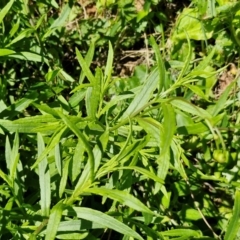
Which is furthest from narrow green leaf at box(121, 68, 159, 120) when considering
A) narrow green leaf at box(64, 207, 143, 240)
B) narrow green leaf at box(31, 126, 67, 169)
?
narrow green leaf at box(64, 207, 143, 240)

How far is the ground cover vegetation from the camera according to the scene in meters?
1.44

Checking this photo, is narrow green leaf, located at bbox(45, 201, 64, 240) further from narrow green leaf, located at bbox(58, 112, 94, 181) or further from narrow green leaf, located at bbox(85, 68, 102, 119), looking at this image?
narrow green leaf, located at bbox(85, 68, 102, 119)

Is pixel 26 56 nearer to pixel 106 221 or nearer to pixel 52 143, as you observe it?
pixel 52 143

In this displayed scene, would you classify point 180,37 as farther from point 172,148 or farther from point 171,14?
point 172,148

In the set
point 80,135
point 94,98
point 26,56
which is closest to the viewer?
point 80,135

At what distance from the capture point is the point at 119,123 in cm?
151

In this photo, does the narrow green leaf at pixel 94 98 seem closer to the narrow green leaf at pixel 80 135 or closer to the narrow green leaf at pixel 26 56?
the narrow green leaf at pixel 80 135

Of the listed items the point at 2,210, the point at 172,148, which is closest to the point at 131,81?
the point at 172,148

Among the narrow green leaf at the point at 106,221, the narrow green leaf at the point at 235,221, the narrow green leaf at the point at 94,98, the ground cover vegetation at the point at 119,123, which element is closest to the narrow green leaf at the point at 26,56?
the ground cover vegetation at the point at 119,123

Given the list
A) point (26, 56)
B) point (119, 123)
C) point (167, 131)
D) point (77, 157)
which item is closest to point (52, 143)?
point (77, 157)

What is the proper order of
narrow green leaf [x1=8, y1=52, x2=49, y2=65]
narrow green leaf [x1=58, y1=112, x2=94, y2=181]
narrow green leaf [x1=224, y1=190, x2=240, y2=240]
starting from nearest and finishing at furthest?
narrow green leaf [x1=58, y1=112, x2=94, y2=181]
narrow green leaf [x1=224, y1=190, x2=240, y2=240]
narrow green leaf [x1=8, y1=52, x2=49, y2=65]

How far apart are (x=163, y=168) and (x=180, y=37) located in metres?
1.13

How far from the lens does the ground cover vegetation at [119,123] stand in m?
1.44

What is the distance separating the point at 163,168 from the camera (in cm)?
145
